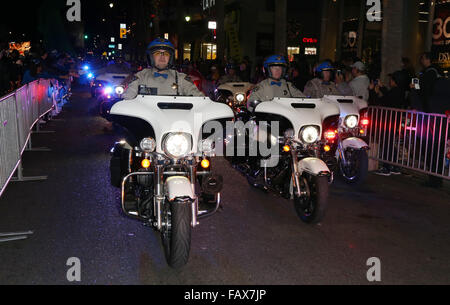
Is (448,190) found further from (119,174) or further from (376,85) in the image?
(119,174)

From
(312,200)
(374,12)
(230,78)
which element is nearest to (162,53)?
(312,200)

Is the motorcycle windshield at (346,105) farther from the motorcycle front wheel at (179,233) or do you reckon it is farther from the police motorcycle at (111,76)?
the police motorcycle at (111,76)

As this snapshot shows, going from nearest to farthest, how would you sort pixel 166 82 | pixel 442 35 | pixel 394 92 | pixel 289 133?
pixel 166 82, pixel 289 133, pixel 394 92, pixel 442 35

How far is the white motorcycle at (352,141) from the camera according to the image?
333 inches

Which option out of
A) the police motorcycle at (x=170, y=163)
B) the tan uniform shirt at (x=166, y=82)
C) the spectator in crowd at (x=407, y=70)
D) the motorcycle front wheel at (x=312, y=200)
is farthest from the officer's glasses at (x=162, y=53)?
the spectator in crowd at (x=407, y=70)

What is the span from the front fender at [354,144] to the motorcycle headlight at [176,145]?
→ 420 centimetres

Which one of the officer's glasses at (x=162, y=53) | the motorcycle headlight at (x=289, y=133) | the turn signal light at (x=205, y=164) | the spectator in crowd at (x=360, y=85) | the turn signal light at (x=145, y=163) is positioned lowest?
the turn signal light at (x=205, y=164)

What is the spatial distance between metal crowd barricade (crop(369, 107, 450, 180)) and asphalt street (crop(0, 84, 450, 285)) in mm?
577

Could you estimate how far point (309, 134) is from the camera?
6535mm

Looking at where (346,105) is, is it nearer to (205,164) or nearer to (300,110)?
(300,110)

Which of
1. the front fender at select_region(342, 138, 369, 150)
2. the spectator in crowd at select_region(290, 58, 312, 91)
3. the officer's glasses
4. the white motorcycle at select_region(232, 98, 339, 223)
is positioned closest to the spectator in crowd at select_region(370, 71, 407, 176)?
the front fender at select_region(342, 138, 369, 150)

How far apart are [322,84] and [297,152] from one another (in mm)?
2759

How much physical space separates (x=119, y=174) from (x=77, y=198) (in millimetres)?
2082

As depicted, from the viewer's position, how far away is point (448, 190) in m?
8.74
